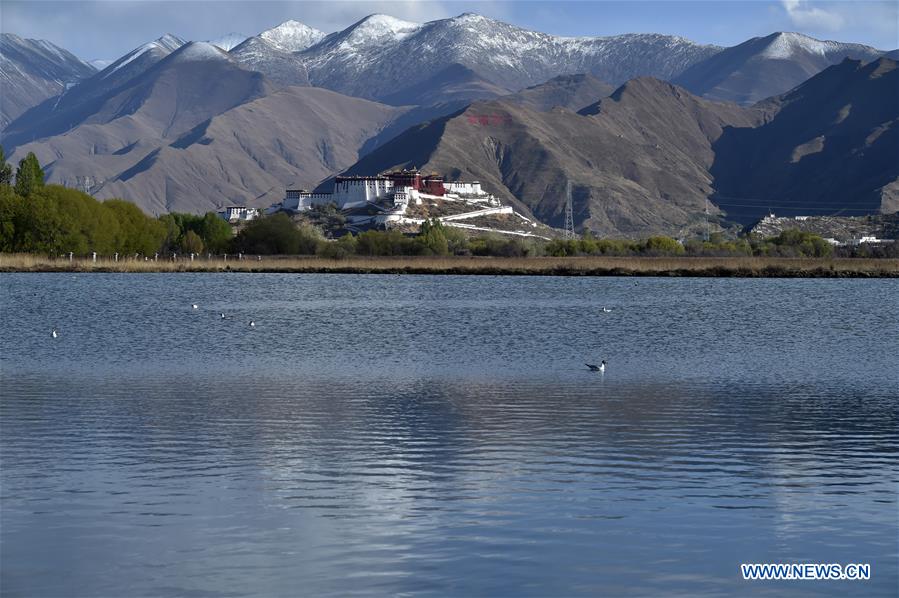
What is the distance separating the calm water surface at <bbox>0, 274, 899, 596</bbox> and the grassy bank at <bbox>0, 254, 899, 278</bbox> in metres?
89.0

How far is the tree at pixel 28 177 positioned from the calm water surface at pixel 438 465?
350 ft

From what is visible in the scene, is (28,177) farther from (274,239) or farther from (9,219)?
(274,239)

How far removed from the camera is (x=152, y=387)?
3903cm

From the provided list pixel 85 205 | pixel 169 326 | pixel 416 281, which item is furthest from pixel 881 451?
pixel 85 205

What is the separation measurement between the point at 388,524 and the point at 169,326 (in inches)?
1901

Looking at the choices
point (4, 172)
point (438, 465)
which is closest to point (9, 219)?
point (4, 172)

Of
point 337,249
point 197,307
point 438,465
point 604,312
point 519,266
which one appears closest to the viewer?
point 438,465

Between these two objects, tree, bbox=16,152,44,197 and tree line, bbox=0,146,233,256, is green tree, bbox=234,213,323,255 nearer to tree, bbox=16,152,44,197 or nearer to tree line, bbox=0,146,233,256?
tree line, bbox=0,146,233,256

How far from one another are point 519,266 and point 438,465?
136802 mm

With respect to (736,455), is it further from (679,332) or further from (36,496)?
(679,332)

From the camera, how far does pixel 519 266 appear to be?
162 meters

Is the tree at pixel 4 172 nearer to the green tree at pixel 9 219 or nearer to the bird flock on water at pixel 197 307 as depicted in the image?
the green tree at pixel 9 219

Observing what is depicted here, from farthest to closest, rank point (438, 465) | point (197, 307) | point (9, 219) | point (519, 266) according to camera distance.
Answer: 1. point (519, 266)
2. point (9, 219)
3. point (197, 307)
4. point (438, 465)

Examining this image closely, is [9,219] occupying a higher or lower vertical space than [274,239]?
higher
